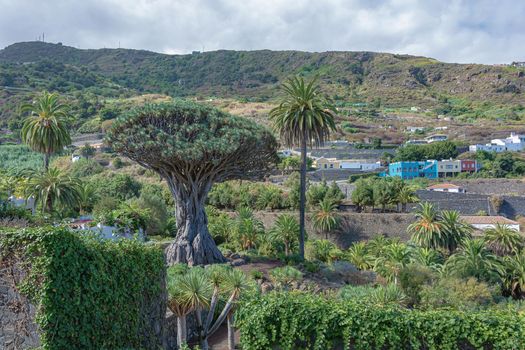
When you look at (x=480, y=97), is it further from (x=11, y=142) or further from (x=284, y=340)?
(x=284, y=340)

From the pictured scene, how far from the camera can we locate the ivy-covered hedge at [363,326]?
934cm

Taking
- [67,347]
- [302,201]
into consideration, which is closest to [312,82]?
[302,201]

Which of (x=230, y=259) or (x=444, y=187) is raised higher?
(x=444, y=187)

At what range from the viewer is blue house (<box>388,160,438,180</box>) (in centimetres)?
7044

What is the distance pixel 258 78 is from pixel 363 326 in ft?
490

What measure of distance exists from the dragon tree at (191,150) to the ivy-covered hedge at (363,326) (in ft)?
38.4

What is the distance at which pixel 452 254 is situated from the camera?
107ft

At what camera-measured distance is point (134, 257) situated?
9.96 m

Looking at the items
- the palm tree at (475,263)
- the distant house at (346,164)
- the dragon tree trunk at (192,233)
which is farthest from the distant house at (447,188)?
the dragon tree trunk at (192,233)

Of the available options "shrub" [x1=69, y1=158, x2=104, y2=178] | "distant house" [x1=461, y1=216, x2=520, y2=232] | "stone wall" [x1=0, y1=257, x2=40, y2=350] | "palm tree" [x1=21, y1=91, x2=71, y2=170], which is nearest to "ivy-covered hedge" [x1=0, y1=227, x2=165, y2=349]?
"stone wall" [x1=0, y1=257, x2=40, y2=350]

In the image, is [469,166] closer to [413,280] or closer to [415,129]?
[415,129]

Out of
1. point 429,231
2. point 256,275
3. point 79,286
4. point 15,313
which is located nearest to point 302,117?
point 256,275

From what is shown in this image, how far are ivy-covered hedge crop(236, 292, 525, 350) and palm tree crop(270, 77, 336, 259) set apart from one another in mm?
18320

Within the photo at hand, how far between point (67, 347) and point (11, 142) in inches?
2823
